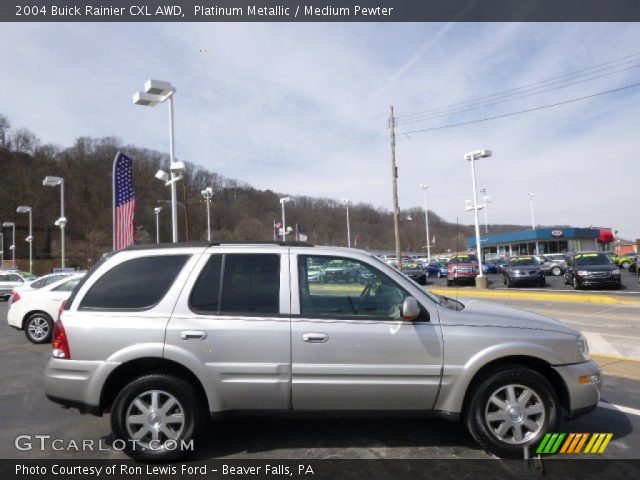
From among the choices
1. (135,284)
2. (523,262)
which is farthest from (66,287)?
(523,262)

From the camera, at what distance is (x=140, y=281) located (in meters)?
4.14

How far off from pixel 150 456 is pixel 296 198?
79161 mm

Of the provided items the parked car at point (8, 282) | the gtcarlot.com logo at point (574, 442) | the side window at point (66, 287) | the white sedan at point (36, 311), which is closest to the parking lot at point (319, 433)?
the gtcarlot.com logo at point (574, 442)

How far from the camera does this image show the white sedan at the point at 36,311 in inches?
407

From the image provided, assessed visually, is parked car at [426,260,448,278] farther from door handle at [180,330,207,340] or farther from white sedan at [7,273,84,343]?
door handle at [180,330,207,340]

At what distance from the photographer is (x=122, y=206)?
596 inches

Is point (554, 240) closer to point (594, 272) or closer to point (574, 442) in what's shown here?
point (594, 272)

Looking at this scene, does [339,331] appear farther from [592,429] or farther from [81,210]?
[81,210]

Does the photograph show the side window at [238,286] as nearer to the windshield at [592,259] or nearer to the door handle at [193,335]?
the door handle at [193,335]

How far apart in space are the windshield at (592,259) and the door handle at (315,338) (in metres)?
21.2

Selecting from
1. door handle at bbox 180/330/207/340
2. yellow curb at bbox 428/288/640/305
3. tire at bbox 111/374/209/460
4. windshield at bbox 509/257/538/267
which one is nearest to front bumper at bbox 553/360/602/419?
door handle at bbox 180/330/207/340

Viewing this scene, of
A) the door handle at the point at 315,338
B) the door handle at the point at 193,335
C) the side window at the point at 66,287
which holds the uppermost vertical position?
the side window at the point at 66,287

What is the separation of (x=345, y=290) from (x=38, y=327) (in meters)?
9.22

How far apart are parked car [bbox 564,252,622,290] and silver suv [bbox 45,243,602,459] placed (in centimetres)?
1889
